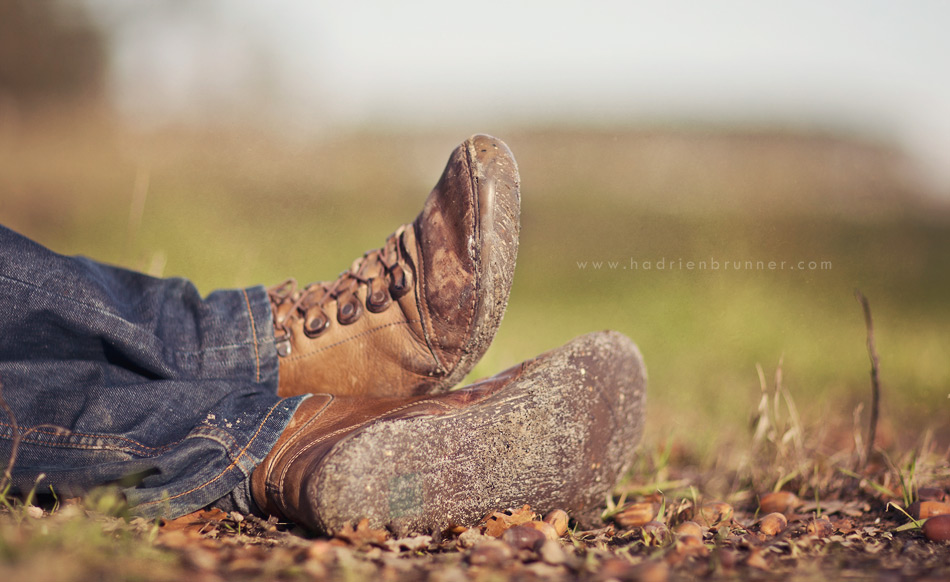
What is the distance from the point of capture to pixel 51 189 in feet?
18.4

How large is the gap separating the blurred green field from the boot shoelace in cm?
86

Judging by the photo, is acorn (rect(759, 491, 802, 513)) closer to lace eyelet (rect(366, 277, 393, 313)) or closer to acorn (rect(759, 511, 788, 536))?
acorn (rect(759, 511, 788, 536))

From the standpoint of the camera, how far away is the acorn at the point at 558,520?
1256mm

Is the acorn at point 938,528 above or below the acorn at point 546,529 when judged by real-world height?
below

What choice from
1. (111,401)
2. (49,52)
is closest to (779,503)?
(111,401)

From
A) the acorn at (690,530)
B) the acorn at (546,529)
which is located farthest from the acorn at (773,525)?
the acorn at (546,529)

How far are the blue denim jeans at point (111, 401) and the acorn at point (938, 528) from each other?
1.17 metres

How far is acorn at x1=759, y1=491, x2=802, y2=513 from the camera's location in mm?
1470

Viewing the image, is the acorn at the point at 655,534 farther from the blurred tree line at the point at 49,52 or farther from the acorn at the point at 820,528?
the blurred tree line at the point at 49,52

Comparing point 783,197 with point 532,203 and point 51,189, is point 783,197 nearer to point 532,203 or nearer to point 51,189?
point 532,203

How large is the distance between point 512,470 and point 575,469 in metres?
0.14

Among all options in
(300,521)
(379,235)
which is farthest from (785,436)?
(379,235)

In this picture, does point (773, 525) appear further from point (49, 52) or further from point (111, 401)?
point (49, 52)

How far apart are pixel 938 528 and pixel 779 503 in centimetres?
32
